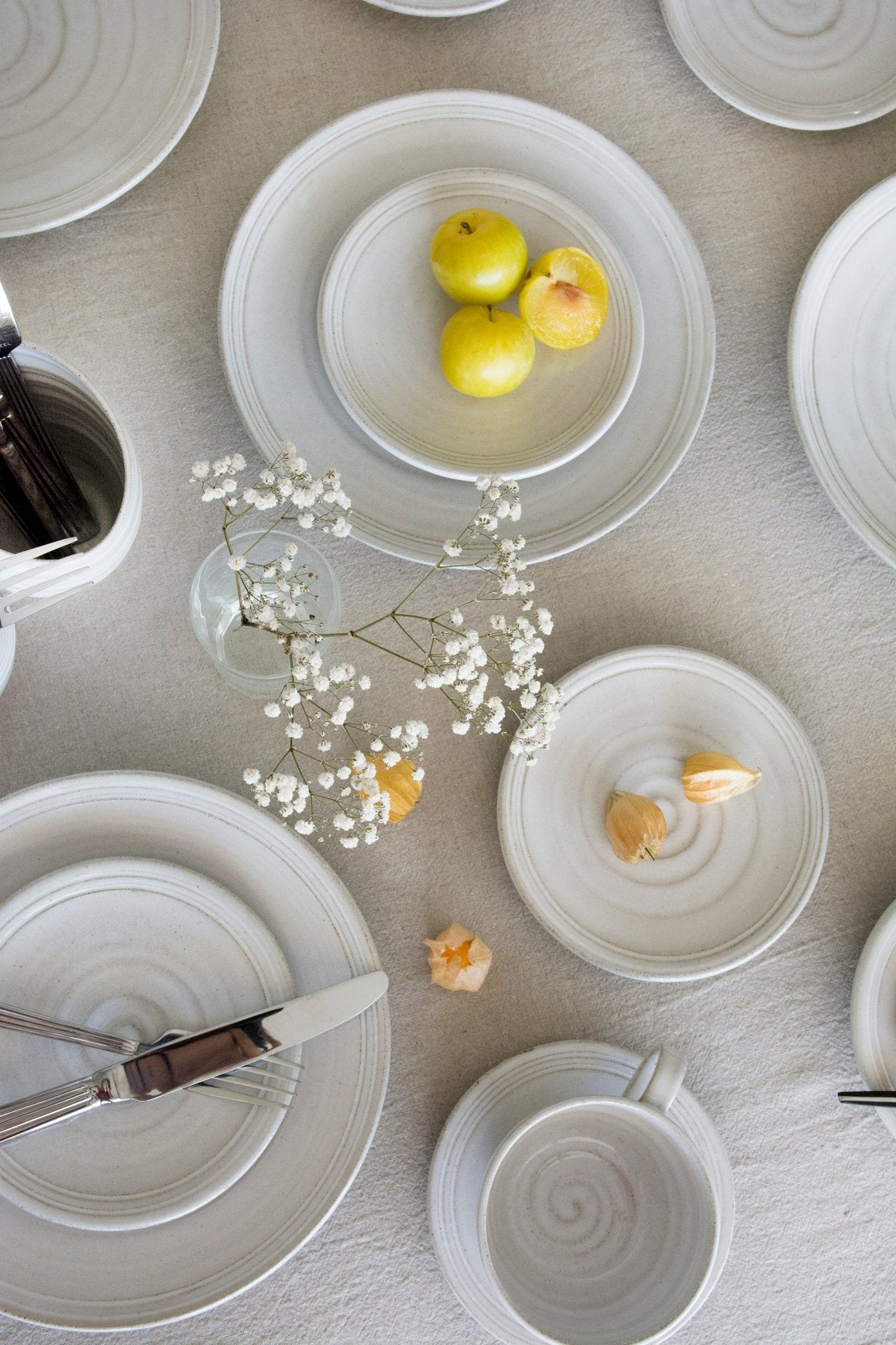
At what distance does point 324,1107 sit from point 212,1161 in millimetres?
91

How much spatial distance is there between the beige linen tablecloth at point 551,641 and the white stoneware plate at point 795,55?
0.11 ft

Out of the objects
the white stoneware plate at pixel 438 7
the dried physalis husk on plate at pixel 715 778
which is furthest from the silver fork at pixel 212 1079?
the white stoneware plate at pixel 438 7

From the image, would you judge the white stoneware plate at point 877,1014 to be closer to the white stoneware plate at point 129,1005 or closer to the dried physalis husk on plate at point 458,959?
the dried physalis husk on plate at point 458,959

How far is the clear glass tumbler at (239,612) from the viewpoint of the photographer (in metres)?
0.81

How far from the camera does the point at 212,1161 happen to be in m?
0.75

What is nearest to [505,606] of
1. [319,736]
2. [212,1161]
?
[319,736]

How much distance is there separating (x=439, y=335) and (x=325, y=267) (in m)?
0.11

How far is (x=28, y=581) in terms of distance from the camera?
68 cm

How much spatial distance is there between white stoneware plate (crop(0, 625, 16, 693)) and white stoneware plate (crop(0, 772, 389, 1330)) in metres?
0.10

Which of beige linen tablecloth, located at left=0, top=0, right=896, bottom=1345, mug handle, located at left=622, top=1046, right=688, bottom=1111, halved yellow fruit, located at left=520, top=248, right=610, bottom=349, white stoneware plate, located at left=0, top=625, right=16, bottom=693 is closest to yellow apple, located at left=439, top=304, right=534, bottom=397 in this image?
halved yellow fruit, located at left=520, top=248, right=610, bottom=349

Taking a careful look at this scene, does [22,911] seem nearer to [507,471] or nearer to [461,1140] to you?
[461,1140]

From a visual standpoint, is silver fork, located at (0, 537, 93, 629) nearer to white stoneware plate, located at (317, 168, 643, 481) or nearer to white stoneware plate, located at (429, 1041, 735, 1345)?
white stoneware plate, located at (317, 168, 643, 481)

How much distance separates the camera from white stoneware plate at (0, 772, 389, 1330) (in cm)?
72

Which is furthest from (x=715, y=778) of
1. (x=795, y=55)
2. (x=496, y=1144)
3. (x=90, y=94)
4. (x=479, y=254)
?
(x=90, y=94)
